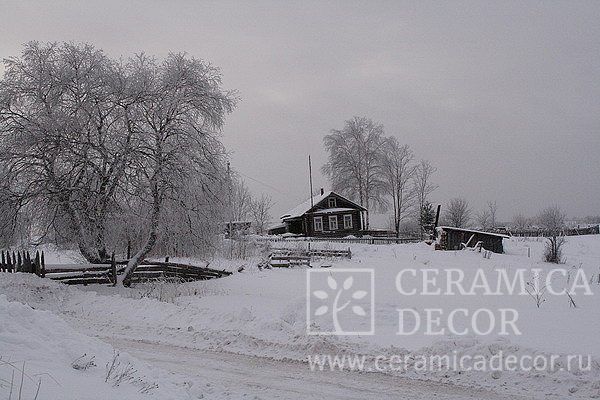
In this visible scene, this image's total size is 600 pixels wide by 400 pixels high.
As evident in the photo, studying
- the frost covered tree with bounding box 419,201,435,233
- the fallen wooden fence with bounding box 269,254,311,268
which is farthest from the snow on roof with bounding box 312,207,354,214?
the fallen wooden fence with bounding box 269,254,311,268

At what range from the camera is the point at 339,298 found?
13.6 metres

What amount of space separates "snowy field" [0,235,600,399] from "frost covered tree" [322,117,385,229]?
41055 mm

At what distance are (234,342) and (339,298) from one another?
4.35m

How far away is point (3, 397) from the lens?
4328mm

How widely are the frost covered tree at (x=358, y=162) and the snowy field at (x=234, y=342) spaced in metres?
41.1

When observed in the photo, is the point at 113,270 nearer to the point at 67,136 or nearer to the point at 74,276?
the point at 74,276

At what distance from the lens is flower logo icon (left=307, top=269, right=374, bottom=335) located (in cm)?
1102

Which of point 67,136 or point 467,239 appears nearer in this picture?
point 67,136

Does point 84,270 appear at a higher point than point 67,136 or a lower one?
lower

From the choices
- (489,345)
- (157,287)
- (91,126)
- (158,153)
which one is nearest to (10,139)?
(91,126)

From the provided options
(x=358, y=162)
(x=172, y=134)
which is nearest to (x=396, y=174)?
(x=358, y=162)

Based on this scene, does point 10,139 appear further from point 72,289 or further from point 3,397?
point 3,397

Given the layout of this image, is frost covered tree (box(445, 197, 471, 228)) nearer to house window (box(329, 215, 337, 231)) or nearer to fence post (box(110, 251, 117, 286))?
house window (box(329, 215, 337, 231))

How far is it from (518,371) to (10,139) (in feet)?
64.3
